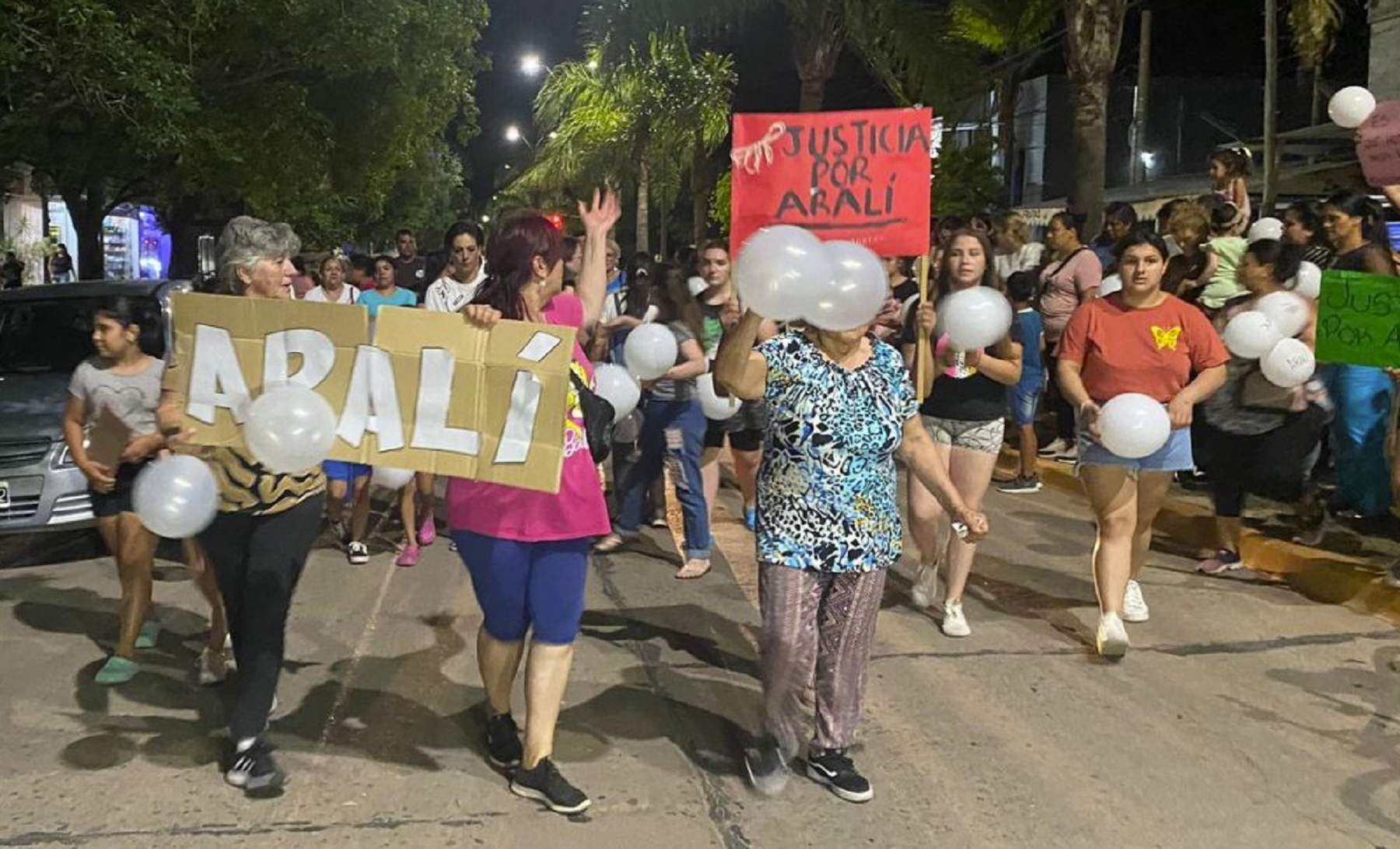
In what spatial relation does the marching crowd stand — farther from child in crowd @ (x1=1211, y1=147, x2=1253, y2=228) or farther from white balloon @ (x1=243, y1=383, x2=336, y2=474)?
white balloon @ (x1=243, y1=383, x2=336, y2=474)

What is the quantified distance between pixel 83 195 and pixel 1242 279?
69.8ft

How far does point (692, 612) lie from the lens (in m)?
6.48

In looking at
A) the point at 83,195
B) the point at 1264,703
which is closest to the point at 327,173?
the point at 83,195

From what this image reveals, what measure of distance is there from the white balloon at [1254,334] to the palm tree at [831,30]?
29.4 ft

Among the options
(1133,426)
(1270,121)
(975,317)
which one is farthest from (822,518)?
(1270,121)

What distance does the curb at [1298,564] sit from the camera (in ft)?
21.2

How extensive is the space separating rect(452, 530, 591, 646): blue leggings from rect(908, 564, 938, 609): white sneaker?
280cm

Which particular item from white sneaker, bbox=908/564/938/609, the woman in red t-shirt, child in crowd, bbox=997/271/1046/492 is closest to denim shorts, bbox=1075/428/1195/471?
the woman in red t-shirt

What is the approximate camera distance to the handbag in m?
4.10

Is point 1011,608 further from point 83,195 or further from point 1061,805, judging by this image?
point 83,195

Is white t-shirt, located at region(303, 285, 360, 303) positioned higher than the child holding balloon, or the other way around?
white t-shirt, located at region(303, 285, 360, 303)

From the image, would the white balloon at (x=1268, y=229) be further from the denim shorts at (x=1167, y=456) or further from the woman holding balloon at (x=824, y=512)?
the woman holding balloon at (x=824, y=512)

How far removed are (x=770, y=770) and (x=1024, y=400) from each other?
239 inches

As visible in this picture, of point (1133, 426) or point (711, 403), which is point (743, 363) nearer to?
point (1133, 426)
